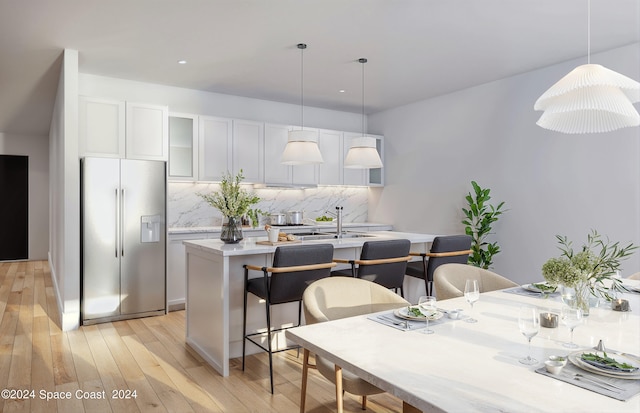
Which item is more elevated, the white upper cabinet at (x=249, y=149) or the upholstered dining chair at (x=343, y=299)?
the white upper cabinet at (x=249, y=149)

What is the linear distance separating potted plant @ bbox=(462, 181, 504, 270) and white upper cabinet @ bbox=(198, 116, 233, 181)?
3.09 m

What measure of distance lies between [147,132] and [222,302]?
265 centimetres

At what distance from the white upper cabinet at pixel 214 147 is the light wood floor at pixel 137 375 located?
6.47ft

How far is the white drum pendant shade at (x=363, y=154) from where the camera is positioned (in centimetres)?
416

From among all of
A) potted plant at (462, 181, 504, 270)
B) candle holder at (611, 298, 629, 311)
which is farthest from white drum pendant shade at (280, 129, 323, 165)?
candle holder at (611, 298, 629, 311)

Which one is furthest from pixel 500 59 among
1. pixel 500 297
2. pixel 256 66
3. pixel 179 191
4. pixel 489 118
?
pixel 179 191

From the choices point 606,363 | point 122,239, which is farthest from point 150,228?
point 606,363

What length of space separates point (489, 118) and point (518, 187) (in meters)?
0.94

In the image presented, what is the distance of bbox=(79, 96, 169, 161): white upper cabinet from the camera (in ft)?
15.1

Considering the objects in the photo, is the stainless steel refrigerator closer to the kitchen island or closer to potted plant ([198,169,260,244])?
the kitchen island

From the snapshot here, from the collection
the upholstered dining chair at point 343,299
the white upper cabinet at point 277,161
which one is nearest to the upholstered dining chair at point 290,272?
the upholstered dining chair at point 343,299

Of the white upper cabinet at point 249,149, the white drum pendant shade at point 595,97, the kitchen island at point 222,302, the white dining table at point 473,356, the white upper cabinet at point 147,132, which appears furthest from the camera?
the white upper cabinet at point 249,149

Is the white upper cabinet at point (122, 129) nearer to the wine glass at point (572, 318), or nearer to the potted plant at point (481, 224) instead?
the potted plant at point (481, 224)

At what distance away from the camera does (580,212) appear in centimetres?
450
